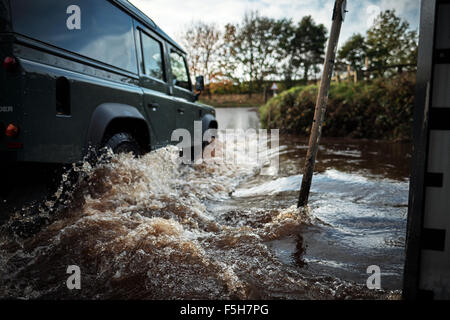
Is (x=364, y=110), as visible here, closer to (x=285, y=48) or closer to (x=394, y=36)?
(x=394, y=36)

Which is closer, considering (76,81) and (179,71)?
(76,81)

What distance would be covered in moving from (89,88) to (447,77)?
252cm

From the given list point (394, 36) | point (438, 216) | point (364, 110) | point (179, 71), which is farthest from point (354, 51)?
point (438, 216)

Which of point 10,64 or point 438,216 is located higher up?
point 10,64

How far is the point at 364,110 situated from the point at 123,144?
1030 centimetres

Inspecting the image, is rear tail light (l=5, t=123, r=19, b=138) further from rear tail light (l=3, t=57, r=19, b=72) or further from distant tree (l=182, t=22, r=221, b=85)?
distant tree (l=182, t=22, r=221, b=85)

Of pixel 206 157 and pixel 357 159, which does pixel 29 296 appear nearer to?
pixel 206 157

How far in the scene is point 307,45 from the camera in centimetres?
3372

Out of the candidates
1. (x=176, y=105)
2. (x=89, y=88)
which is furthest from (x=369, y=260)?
(x=176, y=105)

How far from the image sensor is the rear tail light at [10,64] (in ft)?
6.29

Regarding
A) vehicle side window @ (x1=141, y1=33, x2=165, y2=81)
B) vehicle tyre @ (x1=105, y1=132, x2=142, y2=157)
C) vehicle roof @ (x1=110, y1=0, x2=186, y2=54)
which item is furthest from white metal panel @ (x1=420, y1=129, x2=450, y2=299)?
vehicle side window @ (x1=141, y1=33, x2=165, y2=81)

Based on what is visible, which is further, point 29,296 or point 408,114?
point 408,114

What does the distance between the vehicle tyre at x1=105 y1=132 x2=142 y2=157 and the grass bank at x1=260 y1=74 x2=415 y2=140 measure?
31.3ft

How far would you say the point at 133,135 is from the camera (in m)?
3.54
